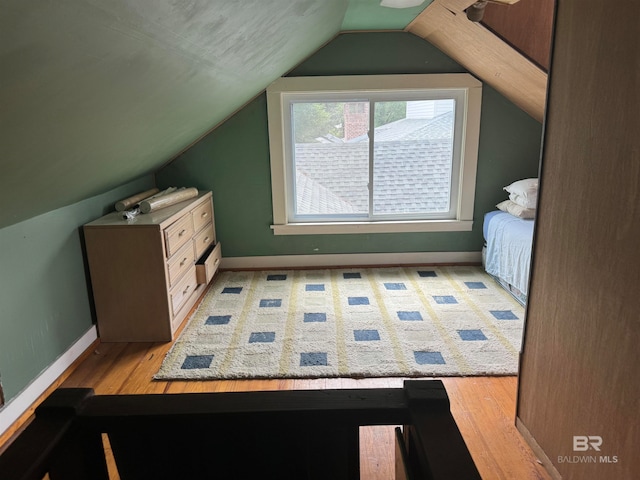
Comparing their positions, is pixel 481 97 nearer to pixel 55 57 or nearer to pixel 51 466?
pixel 55 57

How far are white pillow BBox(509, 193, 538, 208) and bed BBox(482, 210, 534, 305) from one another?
0.36 feet

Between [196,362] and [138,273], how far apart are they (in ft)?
2.03

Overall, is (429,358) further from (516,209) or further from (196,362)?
(516,209)

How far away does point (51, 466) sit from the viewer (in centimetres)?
64

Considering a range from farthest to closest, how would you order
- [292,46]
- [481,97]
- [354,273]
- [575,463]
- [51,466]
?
[354,273] → [481,97] → [292,46] → [575,463] → [51,466]

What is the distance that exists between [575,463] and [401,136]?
8.94ft

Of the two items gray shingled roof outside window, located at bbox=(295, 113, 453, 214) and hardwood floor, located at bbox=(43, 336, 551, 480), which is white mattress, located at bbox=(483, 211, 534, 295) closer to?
gray shingled roof outside window, located at bbox=(295, 113, 453, 214)

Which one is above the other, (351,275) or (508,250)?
(508,250)

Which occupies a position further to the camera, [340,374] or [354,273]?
[354,273]

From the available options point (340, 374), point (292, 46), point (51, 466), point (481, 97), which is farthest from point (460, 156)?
point (51, 466)

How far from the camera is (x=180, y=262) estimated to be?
9.15ft

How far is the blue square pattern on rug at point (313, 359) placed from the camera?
7.63ft

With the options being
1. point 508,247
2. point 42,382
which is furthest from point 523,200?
point 42,382

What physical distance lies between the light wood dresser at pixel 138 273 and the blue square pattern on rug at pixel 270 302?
58cm
